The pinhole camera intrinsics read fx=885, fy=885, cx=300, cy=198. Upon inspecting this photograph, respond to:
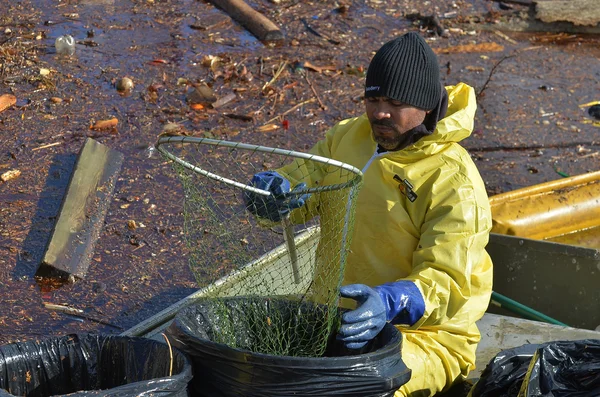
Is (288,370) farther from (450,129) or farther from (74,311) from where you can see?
(74,311)

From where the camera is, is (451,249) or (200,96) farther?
(200,96)

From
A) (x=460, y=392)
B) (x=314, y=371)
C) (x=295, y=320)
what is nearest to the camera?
(x=314, y=371)

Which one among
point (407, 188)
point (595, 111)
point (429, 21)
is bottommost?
point (595, 111)

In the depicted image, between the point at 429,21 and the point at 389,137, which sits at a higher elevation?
the point at 389,137

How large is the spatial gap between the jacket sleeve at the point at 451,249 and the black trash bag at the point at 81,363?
101cm

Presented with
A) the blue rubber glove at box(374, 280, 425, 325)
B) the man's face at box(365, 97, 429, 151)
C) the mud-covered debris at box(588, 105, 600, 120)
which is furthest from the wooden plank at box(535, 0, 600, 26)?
A: the blue rubber glove at box(374, 280, 425, 325)

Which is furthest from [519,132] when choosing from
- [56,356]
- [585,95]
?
[56,356]

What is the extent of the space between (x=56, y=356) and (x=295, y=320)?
934mm

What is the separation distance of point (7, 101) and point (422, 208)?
4.76m

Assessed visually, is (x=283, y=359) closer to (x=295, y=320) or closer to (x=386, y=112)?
(x=295, y=320)

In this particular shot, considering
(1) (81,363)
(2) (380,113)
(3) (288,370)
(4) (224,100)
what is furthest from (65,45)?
(3) (288,370)

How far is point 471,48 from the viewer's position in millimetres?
9883

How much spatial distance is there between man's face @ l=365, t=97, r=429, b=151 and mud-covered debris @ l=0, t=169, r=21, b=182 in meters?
3.55

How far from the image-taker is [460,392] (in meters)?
3.91
